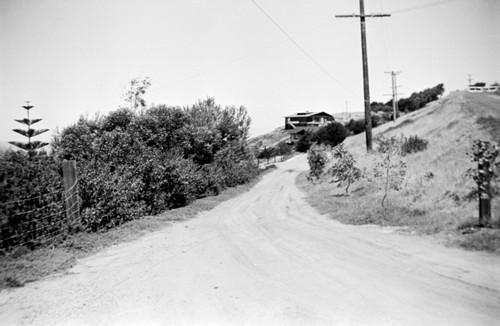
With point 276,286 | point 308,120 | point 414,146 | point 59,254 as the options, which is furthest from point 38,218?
point 308,120

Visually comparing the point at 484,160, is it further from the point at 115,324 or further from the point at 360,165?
the point at 360,165

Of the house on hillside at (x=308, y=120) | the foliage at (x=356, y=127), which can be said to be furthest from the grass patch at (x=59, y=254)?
the house on hillside at (x=308, y=120)

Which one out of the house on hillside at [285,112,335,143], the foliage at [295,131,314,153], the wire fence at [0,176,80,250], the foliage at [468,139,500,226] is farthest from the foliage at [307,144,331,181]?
the house on hillside at [285,112,335,143]

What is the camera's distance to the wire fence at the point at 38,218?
6945 millimetres

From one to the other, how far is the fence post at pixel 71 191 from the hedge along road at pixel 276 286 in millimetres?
1979

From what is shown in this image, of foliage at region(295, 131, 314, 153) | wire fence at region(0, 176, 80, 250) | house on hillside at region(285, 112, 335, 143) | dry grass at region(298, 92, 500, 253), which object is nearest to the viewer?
wire fence at region(0, 176, 80, 250)

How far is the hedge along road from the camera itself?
4164mm

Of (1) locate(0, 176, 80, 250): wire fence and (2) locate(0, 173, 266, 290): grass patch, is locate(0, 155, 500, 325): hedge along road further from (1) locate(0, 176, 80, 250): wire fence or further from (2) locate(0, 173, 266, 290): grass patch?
(1) locate(0, 176, 80, 250): wire fence

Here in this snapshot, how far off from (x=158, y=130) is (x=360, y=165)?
13.4m

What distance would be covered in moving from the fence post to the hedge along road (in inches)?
77.9

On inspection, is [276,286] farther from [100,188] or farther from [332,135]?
[332,135]

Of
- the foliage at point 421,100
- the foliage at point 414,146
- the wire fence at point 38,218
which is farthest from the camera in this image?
the foliage at point 421,100

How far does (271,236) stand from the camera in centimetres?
886

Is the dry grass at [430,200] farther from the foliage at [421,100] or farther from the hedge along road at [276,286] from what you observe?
the foliage at [421,100]
